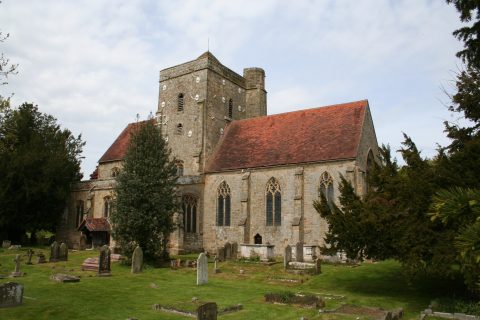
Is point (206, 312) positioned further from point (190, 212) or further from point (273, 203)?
point (190, 212)

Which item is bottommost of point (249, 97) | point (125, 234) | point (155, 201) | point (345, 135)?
point (125, 234)

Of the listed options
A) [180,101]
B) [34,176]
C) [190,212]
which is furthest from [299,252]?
[34,176]

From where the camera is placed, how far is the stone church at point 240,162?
26422 millimetres

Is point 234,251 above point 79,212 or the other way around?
the other way around

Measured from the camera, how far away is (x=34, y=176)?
34812 millimetres

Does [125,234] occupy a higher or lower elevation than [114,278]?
higher

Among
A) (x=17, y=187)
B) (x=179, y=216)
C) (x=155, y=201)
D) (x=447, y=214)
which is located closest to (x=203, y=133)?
(x=179, y=216)

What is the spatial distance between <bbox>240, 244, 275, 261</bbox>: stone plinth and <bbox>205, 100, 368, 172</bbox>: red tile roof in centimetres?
634

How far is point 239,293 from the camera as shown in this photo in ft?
48.4

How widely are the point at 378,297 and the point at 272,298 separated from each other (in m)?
4.11

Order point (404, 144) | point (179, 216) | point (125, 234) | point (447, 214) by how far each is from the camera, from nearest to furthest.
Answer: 1. point (447, 214)
2. point (404, 144)
3. point (125, 234)
4. point (179, 216)

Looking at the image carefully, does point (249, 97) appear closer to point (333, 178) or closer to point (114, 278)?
point (333, 178)

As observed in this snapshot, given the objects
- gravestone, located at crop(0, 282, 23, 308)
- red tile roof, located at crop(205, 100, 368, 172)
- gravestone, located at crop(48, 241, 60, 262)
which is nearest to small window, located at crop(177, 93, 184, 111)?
red tile roof, located at crop(205, 100, 368, 172)

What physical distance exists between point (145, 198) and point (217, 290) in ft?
29.4
